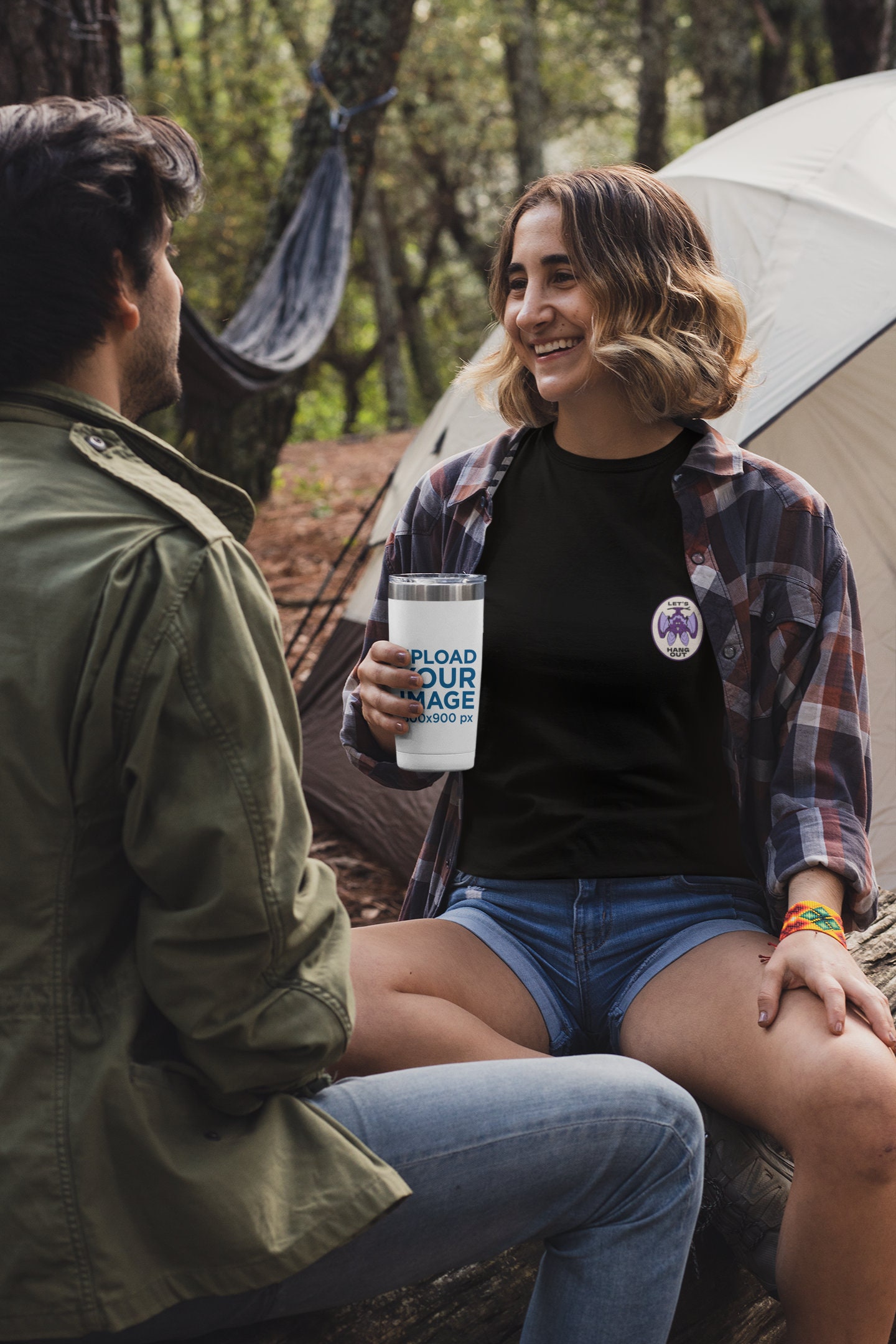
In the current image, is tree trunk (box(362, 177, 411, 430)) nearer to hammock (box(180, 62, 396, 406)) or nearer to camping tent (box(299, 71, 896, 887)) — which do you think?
hammock (box(180, 62, 396, 406))

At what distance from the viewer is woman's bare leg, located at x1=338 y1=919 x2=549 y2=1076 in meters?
1.67

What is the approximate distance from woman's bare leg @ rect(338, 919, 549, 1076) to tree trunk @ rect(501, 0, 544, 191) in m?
9.57

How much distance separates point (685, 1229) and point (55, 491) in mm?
1015

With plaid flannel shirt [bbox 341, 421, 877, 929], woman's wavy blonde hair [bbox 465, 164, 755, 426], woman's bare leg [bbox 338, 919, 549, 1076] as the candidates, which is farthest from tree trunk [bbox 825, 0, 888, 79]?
woman's bare leg [bbox 338, 919, 549, 1076]

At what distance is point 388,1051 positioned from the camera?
167 cm

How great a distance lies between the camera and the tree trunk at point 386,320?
12336 mm

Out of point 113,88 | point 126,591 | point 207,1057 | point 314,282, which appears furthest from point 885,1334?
point 314,282

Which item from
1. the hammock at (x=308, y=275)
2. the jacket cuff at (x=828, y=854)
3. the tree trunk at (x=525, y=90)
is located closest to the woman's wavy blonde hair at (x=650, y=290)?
the jacket cuff at (x=828, y=854)

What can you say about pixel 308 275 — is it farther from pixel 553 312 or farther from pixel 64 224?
pixel 64 224

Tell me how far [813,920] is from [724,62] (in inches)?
291

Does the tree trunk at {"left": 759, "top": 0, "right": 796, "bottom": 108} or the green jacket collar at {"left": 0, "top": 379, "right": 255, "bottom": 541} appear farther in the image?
the tree trunk at {"left": 759, "top": 0, "right": 796, "bottom": 108}

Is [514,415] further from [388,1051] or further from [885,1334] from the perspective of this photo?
[885,1334]

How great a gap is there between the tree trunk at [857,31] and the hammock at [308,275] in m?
2.62

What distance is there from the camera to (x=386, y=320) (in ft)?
42.2
